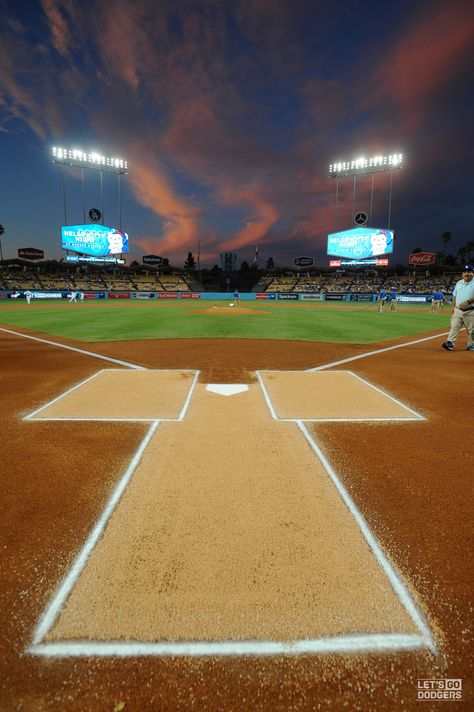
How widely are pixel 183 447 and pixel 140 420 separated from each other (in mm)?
1234

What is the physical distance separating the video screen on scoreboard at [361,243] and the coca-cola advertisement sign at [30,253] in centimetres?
6300

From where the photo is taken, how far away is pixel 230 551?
266 centimetres

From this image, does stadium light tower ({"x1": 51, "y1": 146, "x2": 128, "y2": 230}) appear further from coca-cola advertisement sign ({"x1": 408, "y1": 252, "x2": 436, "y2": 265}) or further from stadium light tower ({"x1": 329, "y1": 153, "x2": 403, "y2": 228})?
coca-cola advertisement sign ({"x1": 408, "y1": 252, "x2": 436, "y2": 265})

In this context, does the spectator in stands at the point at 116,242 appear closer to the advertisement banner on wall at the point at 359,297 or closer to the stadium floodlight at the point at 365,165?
the stadium floodlight at the point at 365,165

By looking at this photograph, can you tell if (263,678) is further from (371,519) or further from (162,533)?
(371,519)

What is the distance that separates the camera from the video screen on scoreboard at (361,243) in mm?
45375

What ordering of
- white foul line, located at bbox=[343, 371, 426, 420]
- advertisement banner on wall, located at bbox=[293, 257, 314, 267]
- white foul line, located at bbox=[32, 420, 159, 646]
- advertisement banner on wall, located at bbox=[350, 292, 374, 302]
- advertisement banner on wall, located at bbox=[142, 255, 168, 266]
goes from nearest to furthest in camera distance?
white foul line, located at bbox=[32, 420, 159, 646] < white foul line, located at bbox=[343, 371, 426, 420] < advertisement banner on wall, located at bbox=[350, 292, 374, 302] < advertisement banner on wall, located at bbox=[293, 257, 314, 267] < advertisement banner on wall, located at bbox=[142, 255, 168, 266]

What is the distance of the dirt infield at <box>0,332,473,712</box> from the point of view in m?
1.73

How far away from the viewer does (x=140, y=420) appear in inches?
207

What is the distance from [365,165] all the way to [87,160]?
4022 cm

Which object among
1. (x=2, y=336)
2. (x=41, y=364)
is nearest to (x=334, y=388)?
(x=41, y=364)

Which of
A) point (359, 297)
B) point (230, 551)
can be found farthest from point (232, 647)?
point (359, 297)

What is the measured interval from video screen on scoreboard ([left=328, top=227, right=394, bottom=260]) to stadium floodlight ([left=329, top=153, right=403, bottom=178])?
849 centimetres

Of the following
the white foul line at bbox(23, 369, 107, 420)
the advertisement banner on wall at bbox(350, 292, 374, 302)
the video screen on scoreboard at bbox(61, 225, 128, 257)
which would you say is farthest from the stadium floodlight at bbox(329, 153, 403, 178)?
the white foul line at bbox(23, 369, 107, 420)
